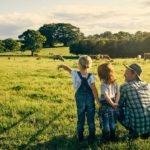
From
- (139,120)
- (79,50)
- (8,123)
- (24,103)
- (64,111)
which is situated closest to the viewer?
(139,120)

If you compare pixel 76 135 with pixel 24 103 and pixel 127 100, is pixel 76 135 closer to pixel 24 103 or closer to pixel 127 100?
pixel 127 100

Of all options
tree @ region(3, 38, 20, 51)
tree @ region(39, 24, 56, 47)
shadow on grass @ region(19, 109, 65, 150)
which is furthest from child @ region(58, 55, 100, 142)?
tree @ region(39, 24, 56, 47)

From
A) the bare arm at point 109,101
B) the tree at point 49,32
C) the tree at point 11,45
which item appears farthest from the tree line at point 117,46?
the bare arm at point 109,101

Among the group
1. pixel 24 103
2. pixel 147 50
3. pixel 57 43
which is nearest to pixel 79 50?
pixel 147 50

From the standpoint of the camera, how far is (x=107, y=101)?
8719 millimetres

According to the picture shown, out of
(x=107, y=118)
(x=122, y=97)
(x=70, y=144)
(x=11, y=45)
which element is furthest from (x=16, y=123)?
(x=11, y=45)

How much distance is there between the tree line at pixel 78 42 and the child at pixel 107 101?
75106mm

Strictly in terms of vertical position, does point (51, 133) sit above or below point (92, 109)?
below

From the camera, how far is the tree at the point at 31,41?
116 m

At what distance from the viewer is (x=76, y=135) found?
30.9 ft

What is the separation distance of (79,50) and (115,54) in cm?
1527

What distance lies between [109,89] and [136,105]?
2.50 ft

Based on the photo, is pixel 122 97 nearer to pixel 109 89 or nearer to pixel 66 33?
pixel 109 89

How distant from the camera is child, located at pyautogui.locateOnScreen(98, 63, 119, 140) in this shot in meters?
8.71
